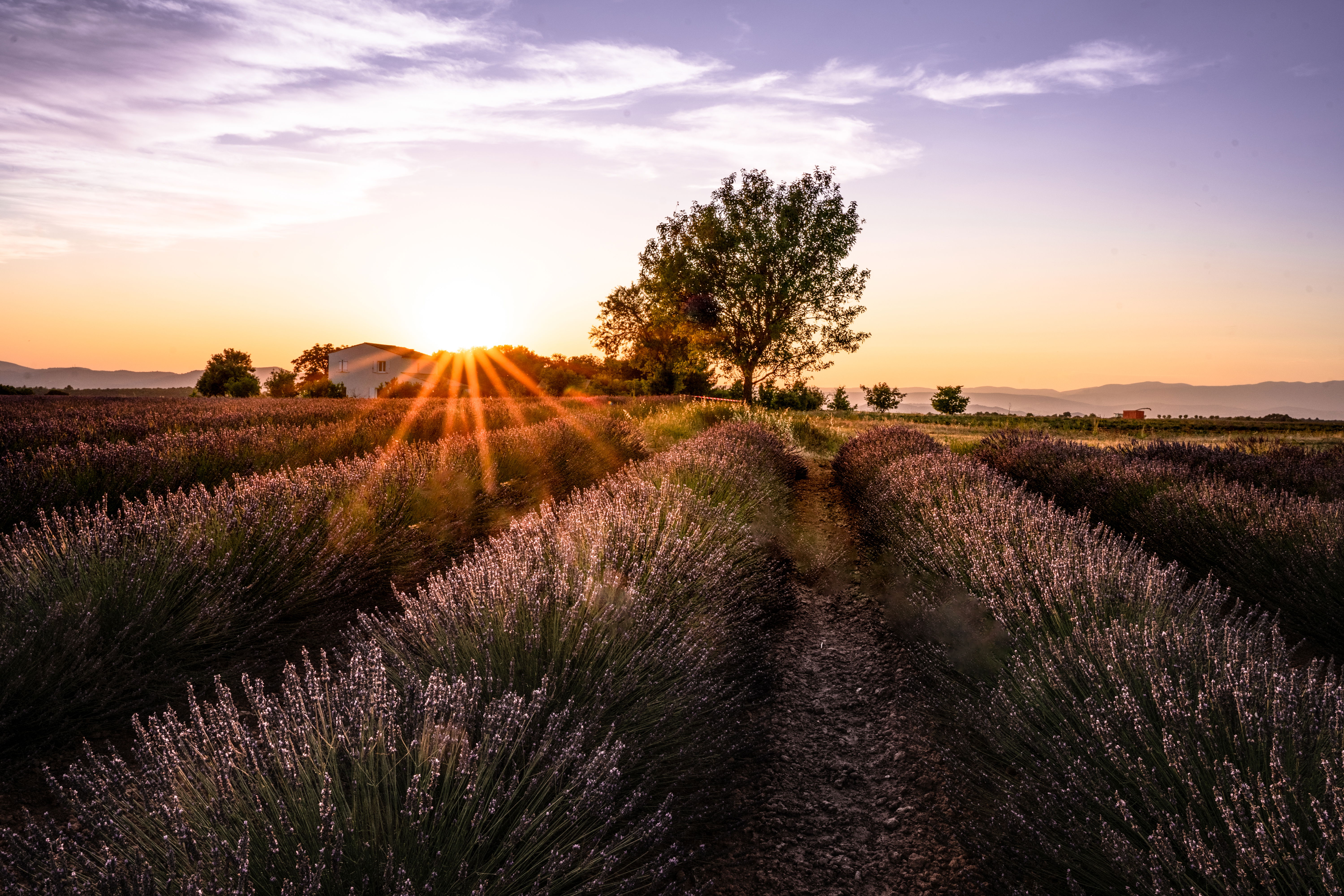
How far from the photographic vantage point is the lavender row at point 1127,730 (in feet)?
4.96

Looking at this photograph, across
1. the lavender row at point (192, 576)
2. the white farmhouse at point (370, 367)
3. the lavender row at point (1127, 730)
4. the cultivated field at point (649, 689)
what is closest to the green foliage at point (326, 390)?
the white farmhouse at point (370, 367)

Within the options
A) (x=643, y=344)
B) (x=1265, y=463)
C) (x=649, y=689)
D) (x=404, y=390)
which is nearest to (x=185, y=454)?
(x=649, y=689)

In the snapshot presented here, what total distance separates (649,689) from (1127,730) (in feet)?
5.35

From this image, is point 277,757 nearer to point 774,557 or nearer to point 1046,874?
point 1046,874

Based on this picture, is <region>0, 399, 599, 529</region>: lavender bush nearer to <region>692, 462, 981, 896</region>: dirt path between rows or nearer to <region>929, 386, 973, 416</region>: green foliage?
<region>692, 462, 981, 896</region>: dirt path between rows

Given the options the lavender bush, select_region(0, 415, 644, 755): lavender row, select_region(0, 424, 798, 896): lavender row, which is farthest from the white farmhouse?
select_region(0, 424, 798, 896): lavender row

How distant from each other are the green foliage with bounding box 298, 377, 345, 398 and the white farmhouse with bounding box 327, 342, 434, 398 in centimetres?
131

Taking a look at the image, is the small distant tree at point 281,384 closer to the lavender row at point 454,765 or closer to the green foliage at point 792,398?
the green foliage at point 792,398

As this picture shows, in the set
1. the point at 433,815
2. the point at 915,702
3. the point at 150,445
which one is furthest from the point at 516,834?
the point at 150,445

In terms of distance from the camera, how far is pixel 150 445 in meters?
5.92

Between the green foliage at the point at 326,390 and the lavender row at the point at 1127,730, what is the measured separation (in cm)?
4310

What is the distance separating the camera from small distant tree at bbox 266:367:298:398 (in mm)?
52688

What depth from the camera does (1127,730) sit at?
2.01 m

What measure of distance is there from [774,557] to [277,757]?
4.87m
